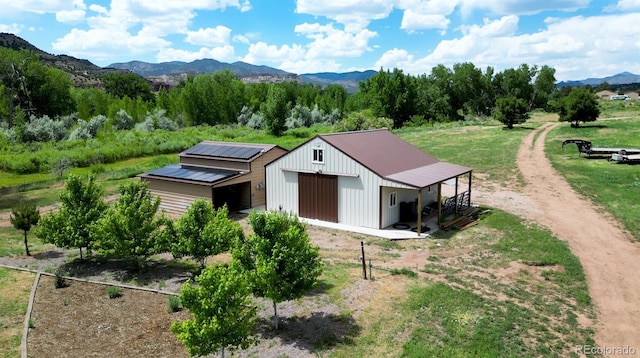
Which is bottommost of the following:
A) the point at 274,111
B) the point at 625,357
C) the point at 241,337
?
the point at 625,357

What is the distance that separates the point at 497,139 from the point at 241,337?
4447cm

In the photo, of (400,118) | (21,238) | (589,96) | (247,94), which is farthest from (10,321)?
(247,94)

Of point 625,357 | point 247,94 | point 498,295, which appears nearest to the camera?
point 625,357

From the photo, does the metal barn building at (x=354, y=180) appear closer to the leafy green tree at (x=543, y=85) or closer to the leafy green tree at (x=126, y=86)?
the leafy green tree at (x=543, y=85)

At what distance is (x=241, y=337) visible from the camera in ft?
34.2

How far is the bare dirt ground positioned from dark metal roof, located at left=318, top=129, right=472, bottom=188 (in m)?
3.25

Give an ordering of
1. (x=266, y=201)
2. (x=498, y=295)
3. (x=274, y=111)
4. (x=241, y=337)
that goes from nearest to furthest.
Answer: (x=241, y=337)
(x=498, y=295)
(x=266, y=201)
(x=274, y=111)

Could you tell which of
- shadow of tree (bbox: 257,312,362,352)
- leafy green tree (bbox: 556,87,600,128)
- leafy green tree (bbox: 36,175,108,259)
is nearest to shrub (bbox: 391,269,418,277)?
shadow of tree (bbox: 257,312,362,352)

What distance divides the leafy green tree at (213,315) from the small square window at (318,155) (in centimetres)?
1347

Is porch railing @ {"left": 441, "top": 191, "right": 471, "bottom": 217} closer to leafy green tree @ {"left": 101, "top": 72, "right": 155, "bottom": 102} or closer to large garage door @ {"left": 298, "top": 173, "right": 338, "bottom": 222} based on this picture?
large garage door @ {"left": 298, "top": 173, "right": 338, "bottom": 222}

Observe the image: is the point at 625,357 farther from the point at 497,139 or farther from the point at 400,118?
the point at 400,118

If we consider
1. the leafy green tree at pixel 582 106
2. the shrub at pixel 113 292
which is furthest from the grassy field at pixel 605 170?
the shrub at pixel 113 292

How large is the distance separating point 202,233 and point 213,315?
5457mm

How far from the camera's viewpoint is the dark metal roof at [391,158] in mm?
22188
